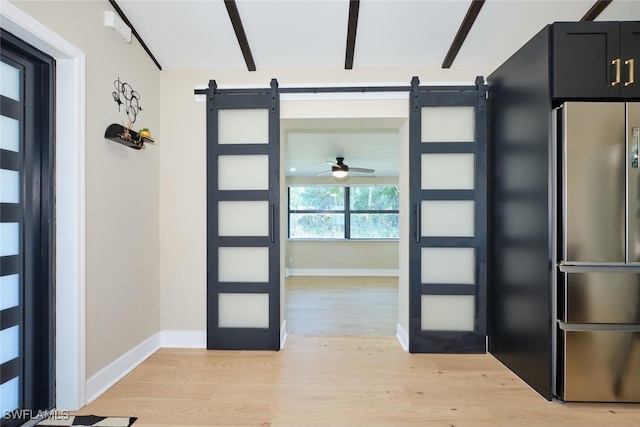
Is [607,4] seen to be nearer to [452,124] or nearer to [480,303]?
[452,124]

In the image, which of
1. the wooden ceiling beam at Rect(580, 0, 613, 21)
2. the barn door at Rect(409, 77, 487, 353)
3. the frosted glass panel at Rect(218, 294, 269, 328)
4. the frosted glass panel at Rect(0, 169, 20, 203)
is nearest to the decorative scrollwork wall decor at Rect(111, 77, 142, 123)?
the frosted glass panel at Rect(0, 169, 20, 203)

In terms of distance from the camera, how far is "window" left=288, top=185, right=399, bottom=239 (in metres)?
7.36

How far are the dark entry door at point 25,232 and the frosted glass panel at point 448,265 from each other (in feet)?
9.08

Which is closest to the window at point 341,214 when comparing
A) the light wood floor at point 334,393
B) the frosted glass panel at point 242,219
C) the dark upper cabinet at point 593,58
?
the frosted glass panel at point 242,219

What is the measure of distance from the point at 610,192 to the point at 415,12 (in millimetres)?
1798

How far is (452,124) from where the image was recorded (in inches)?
112

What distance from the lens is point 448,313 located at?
2861mm

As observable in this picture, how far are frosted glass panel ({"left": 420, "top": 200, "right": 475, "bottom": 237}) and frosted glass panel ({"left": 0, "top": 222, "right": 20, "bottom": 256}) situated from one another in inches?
112

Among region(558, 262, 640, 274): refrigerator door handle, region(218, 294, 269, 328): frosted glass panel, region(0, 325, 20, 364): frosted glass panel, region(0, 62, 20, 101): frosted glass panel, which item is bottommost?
region(218, 294, 269, 328): frosted glass panel

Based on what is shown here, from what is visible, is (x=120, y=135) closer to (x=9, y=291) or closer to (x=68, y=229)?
(x=68, y=229)

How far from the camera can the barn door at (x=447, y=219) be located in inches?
111

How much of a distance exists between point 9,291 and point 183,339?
145 cm

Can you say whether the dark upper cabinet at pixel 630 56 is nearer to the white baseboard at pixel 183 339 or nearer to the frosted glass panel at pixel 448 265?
the frosted glass panel at pixel 448 265

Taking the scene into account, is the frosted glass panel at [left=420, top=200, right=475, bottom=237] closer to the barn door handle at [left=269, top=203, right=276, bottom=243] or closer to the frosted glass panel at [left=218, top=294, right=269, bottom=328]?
the barn door handle at [left=269, top=203, right=276, bottom=243]
